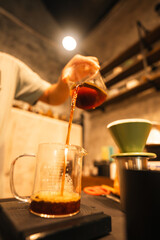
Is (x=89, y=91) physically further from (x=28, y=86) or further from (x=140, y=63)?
(x=140, y=63)

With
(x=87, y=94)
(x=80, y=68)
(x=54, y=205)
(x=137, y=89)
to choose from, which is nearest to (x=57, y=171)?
(x=54, y=205)

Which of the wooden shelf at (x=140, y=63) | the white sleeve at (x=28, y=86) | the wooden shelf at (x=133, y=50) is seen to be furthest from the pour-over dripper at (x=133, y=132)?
the wooden shelf at (x=133, y=50)

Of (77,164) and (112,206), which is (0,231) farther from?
(112,206)

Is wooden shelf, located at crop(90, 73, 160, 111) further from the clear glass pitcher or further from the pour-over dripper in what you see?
the pour-over dripper

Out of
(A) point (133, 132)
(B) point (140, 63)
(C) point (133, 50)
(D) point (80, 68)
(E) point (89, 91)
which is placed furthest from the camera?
(C) point (133, 50)

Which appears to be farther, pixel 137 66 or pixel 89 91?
pixel 137 66

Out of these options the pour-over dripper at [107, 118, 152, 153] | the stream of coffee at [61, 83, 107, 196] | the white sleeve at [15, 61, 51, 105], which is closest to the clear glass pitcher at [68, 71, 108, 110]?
the stream of coffee at [61, 83, 107, 196]

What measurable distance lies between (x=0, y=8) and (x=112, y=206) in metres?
3.69

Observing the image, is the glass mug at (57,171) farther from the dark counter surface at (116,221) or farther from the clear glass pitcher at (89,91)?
the clear glass pitcher at (89,91)

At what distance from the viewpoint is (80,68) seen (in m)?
0.79

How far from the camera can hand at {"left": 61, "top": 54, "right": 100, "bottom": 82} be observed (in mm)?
722

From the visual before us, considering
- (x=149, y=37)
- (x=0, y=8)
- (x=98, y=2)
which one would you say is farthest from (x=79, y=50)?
Answer: (x=149, y=37)

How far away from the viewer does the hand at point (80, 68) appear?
2.37ft

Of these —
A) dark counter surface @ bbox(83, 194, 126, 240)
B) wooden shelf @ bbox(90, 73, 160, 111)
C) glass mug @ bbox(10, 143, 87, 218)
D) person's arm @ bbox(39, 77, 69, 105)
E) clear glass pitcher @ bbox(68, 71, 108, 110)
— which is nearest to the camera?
dark counter surface @ bbox(83, 194, 126, 240)
